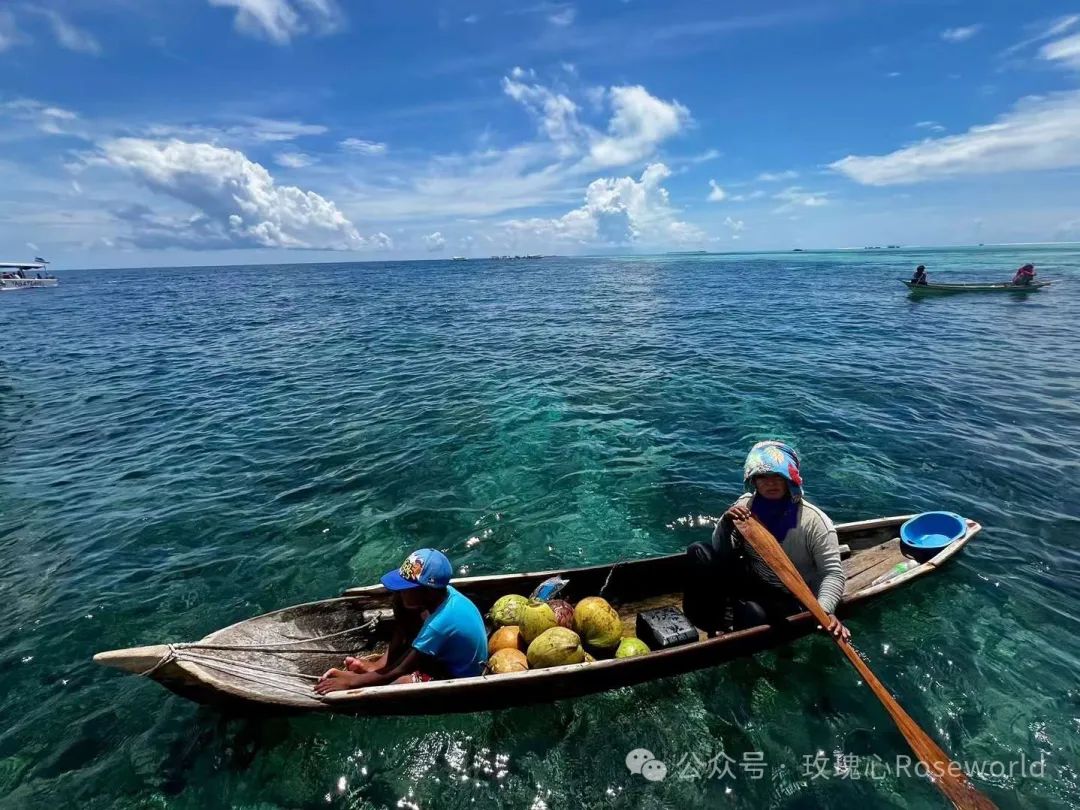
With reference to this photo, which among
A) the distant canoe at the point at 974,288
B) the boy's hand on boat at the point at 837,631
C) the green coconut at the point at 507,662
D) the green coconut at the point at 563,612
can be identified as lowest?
the distant canoe at the point at 974,288

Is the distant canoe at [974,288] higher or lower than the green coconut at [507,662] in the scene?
lower

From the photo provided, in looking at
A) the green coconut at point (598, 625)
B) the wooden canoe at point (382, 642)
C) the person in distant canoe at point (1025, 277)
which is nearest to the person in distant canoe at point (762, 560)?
the wooden canoe at point (382, 642)

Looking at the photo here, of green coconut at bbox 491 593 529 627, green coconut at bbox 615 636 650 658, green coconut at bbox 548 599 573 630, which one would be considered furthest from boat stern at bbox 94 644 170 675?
green coconut at bbox 615 636 650 658

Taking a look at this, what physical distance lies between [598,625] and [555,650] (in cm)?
88

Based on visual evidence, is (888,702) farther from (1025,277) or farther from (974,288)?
(1025,277)

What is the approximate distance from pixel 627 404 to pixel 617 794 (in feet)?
45.8

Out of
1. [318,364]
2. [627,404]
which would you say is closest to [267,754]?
[627,404]

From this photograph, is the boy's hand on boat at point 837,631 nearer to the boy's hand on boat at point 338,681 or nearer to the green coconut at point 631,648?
the green coconut at point 631,648

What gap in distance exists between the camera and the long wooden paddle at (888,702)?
199 inches

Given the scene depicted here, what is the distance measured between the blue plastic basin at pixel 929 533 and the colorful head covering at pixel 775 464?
4.06 meters

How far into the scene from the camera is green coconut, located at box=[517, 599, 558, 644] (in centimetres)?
737

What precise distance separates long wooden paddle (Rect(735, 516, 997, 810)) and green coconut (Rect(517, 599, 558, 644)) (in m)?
3.05

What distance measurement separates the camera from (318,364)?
27.6 m

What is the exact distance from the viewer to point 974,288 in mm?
43750
